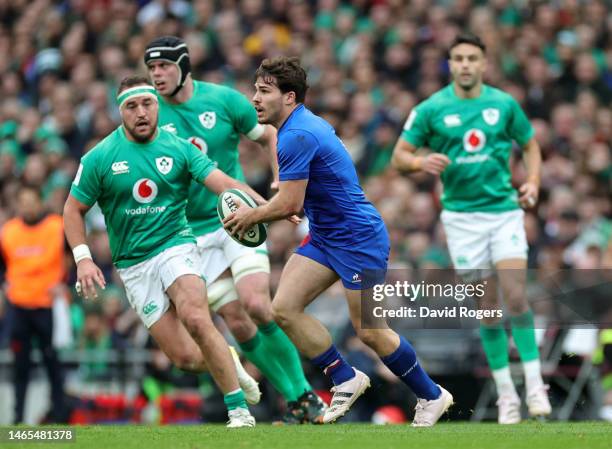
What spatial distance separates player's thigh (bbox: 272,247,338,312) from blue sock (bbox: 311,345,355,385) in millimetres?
390

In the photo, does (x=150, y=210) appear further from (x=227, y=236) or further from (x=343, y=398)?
(x=343, y=398)

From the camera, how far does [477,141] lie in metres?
11.1

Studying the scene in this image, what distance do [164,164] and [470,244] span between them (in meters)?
2.87

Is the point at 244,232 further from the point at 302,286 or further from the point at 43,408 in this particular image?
the point at 43,408

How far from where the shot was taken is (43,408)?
14.4 meters

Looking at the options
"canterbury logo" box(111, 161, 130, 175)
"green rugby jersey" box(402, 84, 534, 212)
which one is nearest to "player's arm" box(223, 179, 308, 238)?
"canterbury logo" box(111, 161, 130, 175)

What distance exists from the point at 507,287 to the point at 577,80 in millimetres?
6033

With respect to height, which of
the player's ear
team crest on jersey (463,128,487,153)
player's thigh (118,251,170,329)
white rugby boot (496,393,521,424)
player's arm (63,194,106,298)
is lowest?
white rugby boot (496,393,521,424)

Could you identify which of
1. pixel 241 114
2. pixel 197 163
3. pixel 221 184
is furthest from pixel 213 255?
pixel 221 184

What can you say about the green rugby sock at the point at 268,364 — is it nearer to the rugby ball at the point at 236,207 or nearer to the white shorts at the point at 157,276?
the white shorts at the point at 157,276

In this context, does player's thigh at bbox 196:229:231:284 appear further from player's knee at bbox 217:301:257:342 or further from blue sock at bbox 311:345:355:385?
blue sock at bbox 311:345:355:385

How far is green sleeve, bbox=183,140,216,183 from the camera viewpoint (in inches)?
380

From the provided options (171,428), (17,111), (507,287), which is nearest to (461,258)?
(507,287)

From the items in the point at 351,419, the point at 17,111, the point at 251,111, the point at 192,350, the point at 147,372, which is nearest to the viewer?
the point at 192,350
